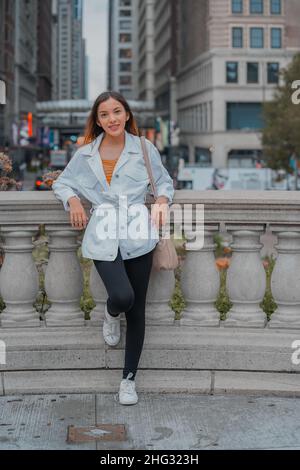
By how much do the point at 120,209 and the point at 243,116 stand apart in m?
82.6

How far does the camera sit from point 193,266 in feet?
18.1

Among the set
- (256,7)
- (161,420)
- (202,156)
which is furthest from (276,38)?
(161,420)

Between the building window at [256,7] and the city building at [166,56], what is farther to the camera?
the city building at [166,56]

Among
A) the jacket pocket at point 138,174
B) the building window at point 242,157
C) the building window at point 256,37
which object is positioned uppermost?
the building window at point 256,37

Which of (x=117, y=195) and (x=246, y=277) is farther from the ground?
(x=117, y=195)

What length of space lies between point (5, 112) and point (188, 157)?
26517 millimetres

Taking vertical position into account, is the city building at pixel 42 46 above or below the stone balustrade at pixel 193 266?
above

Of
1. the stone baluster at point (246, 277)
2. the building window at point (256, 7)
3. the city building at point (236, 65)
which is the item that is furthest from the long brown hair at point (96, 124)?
the building window at point (256, 7)

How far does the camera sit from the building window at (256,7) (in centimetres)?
7543

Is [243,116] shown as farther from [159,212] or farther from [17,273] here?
[159,212]

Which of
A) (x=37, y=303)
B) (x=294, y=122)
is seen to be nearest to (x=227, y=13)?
(x=294, y=122)

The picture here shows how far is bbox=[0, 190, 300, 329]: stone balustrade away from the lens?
541 cm

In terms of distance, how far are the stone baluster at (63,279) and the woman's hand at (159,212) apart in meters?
0.67

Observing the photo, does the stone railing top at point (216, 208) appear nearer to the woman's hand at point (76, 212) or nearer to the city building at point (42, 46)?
the woman's hand at point (76, 212)
